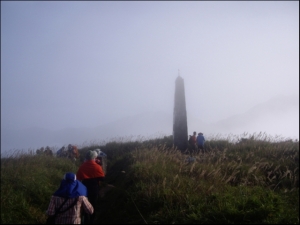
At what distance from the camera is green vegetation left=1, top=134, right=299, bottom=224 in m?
5.43

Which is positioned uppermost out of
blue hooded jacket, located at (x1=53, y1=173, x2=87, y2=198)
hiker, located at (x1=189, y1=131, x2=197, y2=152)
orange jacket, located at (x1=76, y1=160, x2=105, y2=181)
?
blue hooded jacket, located at (x1=53, y1=173, x2=87, y2=198)

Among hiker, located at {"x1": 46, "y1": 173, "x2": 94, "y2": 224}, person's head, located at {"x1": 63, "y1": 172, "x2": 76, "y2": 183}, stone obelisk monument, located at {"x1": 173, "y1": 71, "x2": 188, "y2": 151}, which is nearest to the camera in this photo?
hiker, located at {"x1": 46, "y1": 173, "x2": 94, "y2": 224}

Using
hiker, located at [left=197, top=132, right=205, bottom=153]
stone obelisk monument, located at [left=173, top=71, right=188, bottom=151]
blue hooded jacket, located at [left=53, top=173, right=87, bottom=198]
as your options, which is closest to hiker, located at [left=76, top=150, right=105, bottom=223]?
blue hooded jacket, located at [left=53, top=173, right=87, bottom=198]

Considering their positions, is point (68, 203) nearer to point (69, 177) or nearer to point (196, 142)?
point (69, 177)

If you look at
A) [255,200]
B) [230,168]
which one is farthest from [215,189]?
[230,168]

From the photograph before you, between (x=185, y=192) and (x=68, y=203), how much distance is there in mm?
2625

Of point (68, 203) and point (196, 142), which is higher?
point (68, 203)

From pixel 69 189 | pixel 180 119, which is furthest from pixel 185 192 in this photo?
pixel 180 119

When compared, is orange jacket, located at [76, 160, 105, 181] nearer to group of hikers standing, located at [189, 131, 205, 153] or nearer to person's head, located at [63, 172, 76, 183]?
person's head, located at [63, 172, 76, 183]

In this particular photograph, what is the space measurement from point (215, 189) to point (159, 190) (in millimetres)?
1260

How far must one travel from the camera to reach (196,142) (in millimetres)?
16469

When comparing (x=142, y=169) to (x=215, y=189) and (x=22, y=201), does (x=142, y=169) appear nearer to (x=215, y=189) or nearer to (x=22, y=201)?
(x=215, y=189)

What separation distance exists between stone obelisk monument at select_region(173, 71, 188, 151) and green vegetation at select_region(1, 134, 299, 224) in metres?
6.02

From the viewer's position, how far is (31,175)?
999 centimetres
